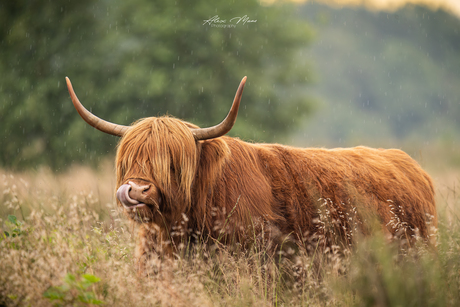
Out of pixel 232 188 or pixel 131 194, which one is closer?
pixel 131 194

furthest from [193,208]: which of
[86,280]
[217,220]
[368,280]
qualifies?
[368,280]

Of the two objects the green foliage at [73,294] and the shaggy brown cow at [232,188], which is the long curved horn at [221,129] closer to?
the shaggy brown cow at [232,188]

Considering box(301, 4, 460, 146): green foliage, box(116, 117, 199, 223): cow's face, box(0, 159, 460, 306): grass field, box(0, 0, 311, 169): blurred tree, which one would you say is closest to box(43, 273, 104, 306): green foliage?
box(0, 159, 460, 306): grass field

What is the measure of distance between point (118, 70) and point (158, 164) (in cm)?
961

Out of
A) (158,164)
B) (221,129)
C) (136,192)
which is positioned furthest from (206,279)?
(221,129)

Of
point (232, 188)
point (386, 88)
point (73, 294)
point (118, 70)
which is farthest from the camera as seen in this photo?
point (386, 88)

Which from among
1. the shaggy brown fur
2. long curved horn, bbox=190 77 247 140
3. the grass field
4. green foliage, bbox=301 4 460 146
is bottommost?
the grass field

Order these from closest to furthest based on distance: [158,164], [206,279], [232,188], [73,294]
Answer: [73,294] < [206,279] < [158,164] < [232,188]

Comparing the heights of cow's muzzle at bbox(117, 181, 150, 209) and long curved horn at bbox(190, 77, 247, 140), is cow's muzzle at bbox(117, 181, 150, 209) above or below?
below

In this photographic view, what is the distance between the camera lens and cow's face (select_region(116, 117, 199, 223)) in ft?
10.2

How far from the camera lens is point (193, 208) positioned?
343 cm

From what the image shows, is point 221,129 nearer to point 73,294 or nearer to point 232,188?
point 232,188

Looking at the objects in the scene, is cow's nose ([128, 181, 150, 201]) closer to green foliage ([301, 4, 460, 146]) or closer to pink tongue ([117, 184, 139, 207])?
pink tongue ([117, 184, 139, 207])

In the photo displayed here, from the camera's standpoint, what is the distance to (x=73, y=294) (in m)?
2.32
